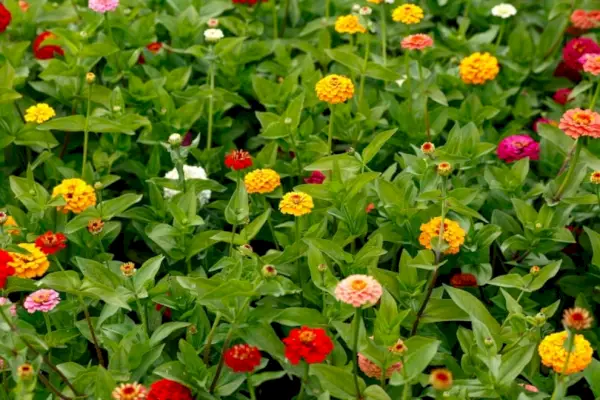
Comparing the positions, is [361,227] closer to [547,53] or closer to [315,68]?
[315,68]

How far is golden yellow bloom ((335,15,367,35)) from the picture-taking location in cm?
308

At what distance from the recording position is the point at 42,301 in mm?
2084

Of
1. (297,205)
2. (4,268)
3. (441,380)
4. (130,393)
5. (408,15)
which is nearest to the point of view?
(441,380)

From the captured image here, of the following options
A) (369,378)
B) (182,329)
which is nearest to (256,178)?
(182,329)

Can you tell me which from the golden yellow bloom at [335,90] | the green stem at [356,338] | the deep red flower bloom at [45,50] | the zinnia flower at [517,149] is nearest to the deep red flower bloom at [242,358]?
the green stem at [356,338]

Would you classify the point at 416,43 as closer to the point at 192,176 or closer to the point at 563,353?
the point at 192,176

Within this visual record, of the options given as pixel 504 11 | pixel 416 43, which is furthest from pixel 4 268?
pixel 504 11

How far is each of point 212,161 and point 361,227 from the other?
2.33ft

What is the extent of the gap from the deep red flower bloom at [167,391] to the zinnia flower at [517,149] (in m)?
1.39

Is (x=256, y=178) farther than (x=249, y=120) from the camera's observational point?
No

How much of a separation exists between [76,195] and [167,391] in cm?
76

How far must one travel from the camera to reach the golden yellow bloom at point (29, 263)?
2.19 m

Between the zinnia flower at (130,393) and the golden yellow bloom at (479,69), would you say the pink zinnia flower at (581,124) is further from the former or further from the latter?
the zinnia flower at (130,393)

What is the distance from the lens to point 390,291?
2283mm
